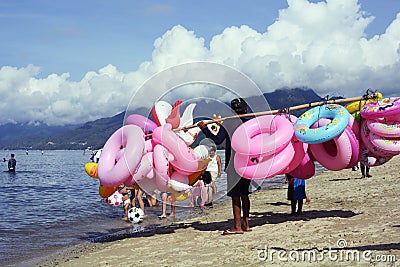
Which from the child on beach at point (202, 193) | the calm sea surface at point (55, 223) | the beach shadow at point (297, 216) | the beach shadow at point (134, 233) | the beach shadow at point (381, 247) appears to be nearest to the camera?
the beach shadow at point (381, 247)

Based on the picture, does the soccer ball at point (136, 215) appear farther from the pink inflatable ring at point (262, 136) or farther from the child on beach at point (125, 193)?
the pink inflatable ring at point (262, 136)

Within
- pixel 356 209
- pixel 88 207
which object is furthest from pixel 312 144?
pixel 88 207

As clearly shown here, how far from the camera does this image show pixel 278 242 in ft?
22.3

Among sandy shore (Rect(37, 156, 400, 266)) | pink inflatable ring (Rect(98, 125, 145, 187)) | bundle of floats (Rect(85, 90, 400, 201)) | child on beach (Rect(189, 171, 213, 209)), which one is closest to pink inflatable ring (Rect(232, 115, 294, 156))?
bundle of floats (Rect(85, 90, 400, 201))

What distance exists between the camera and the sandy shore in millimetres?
5590

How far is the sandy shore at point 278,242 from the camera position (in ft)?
18.3

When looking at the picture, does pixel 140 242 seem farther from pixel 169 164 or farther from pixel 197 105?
pixel 197 105

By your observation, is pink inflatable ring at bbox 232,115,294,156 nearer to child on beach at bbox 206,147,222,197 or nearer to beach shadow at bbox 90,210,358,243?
child on beach at bbox 206,147,222,197

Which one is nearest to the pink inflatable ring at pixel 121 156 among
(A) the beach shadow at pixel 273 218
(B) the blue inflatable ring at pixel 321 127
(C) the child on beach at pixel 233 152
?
(C) the child on beach at pixel 233 152

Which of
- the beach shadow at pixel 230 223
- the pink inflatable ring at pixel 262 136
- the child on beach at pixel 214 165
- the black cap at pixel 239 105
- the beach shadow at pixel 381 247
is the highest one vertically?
the black cap at pixel 239 105

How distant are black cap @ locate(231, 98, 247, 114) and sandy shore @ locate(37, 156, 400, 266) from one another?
6.98 ft

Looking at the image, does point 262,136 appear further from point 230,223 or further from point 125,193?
point 125,193

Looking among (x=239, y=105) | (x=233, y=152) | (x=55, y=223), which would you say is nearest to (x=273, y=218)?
(x=233, y=152)

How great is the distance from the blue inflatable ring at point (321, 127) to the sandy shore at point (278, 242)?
4.99ft
